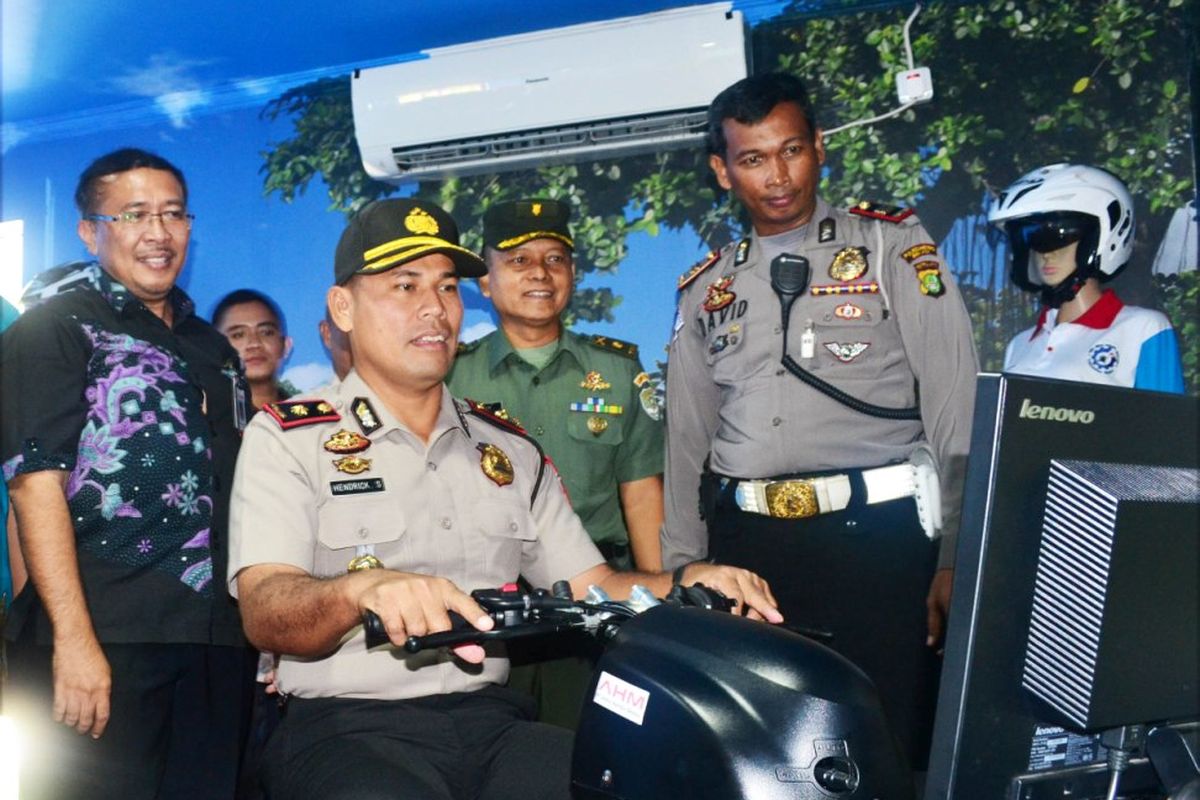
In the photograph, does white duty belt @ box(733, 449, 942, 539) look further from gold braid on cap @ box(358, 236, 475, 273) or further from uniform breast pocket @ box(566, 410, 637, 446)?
gold braid on cap @ box(358, 236, 475, 273)

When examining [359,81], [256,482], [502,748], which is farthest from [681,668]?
[359,81]

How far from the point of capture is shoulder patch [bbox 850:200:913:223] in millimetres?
3047

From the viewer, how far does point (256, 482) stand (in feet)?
6.66

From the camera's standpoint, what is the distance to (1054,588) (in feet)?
3.28

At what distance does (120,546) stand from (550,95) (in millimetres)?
2461

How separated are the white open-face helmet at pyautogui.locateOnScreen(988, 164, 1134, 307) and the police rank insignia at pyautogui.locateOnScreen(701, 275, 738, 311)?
1131 millimetres

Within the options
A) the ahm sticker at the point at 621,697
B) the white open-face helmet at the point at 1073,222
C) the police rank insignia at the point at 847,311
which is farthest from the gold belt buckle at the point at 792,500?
the ahm sticker at the point at 621,697

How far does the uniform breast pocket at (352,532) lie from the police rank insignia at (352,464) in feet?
0.19

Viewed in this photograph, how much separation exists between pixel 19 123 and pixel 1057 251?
15.6ft

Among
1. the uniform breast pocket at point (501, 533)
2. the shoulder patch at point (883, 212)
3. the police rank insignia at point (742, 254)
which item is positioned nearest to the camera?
the uniform breast pocket at point (501, 533)

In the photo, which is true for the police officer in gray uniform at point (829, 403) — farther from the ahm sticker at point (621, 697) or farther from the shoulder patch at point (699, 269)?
the ahm sticker at point (621, 697)

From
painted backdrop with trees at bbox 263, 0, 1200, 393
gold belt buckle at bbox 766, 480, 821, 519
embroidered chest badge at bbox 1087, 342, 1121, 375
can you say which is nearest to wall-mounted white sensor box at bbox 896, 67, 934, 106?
painted backdrop with trees at bbox 263, 0, 1200, 393

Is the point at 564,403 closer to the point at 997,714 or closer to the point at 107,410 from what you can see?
the point at 107,410

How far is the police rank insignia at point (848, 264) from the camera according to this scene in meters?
3.01
